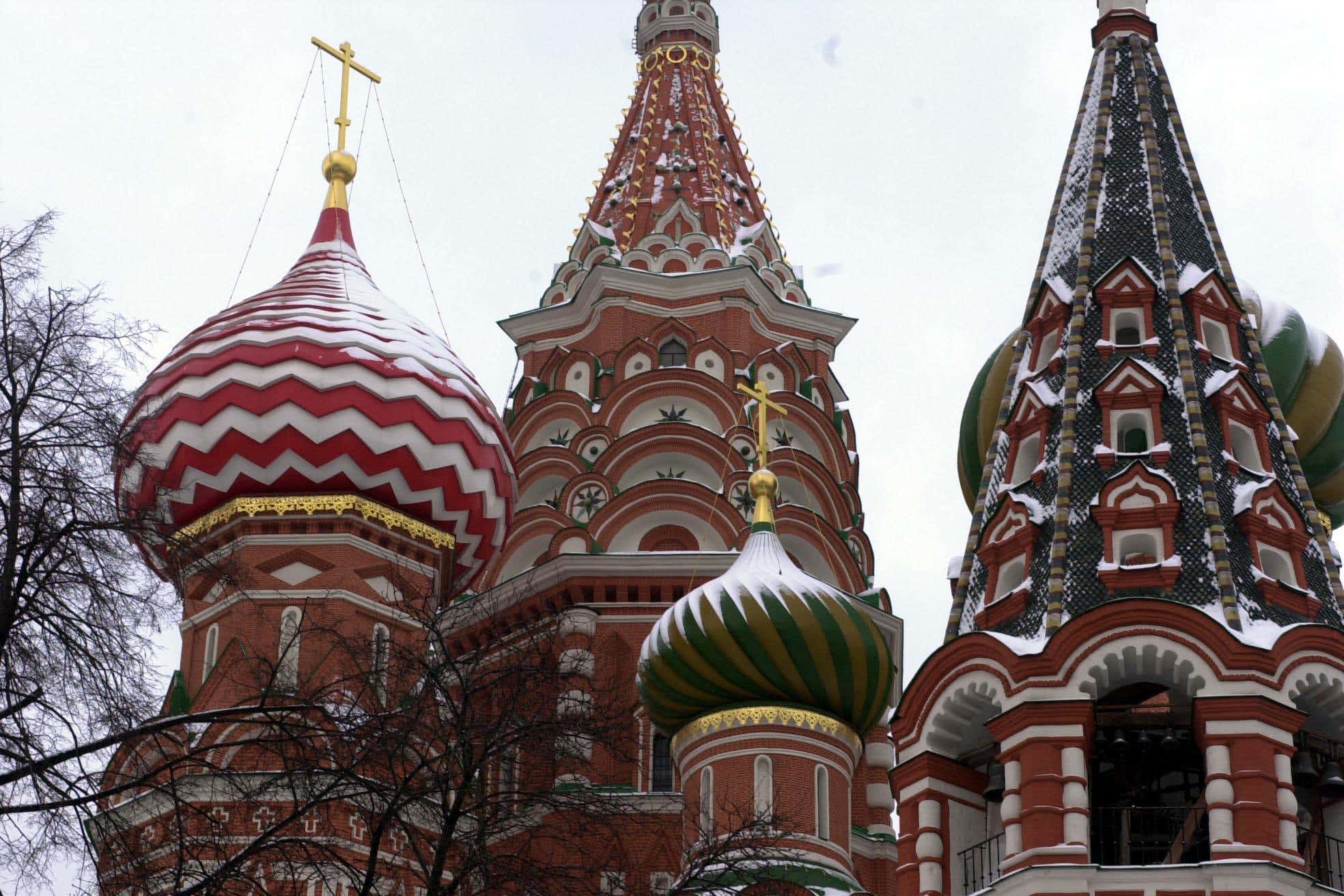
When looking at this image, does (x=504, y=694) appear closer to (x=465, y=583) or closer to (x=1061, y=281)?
(x=1061, y=281)

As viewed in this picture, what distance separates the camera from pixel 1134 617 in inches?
577

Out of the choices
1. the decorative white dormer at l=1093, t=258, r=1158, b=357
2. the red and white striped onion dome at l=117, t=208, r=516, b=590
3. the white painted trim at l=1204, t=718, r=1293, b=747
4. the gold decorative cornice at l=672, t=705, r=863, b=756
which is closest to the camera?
the white painted trim at l=1204, t=718, r=1293, b=747

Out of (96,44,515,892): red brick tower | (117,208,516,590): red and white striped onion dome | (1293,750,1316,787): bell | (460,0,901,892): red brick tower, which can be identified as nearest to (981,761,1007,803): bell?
(1293,750,1316,787): bell

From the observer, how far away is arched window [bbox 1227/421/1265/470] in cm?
1611

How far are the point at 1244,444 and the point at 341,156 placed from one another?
10688 mm

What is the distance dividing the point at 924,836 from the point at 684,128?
44.2ft

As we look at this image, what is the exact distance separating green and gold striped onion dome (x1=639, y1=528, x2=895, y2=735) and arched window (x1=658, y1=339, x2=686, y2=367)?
551 centimetres

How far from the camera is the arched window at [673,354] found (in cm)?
2545

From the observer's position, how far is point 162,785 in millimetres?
8289

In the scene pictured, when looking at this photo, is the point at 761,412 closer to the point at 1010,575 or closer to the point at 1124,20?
the point at 1124,20

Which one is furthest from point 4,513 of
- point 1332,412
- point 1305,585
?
point 1332,412

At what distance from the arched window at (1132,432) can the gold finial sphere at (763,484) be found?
5.96m

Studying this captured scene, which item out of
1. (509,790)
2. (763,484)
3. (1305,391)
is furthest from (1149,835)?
(763,484)

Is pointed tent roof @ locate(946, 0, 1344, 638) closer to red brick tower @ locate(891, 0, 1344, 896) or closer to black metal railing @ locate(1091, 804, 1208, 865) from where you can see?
red brick tower @ locate(891, 0, 1344, 896)
